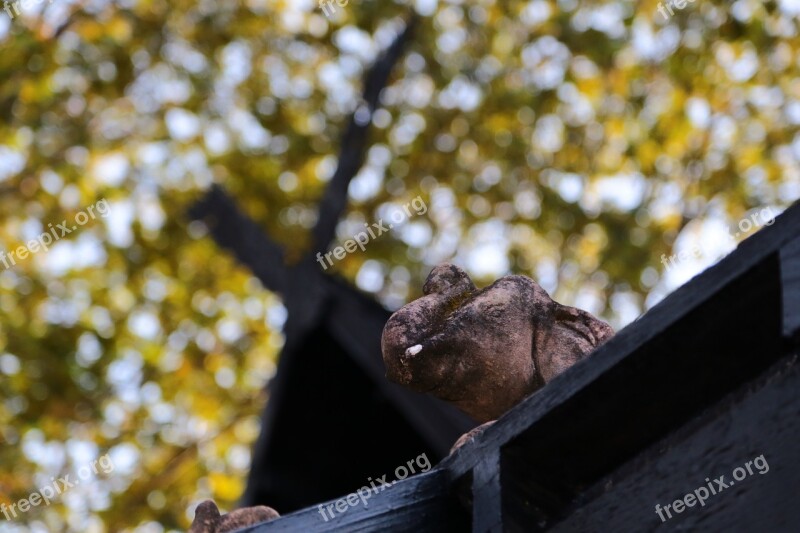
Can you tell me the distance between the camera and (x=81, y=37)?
1136cm

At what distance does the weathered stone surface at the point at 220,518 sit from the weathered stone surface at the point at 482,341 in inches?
26.6

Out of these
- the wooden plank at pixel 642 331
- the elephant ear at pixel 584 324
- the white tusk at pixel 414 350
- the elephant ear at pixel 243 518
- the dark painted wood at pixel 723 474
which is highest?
the elephant ear at pixel 584 324

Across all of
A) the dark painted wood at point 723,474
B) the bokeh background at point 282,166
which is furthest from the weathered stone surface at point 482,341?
the bokeh background at point 282,166

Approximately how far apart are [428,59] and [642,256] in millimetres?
2744

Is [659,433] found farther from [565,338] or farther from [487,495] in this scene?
[565,338]

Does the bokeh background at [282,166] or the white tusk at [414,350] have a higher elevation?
the bokeh background at [282,166]

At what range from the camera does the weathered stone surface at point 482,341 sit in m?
3.10

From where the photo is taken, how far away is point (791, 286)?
2199mm

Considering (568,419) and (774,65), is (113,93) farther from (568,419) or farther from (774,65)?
(568,419)

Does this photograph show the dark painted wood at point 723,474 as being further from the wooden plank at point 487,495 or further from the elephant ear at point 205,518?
the elephant ear at point 205,518

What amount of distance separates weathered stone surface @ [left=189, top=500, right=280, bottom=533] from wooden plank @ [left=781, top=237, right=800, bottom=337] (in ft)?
5.78

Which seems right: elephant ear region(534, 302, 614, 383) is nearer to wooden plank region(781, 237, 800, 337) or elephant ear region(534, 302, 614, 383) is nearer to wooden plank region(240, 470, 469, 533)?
wooden plank region(240, 470, 469, 533)

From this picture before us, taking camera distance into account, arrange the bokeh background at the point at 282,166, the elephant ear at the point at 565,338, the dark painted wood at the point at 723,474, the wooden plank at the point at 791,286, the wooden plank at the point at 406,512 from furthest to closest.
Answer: the bokeh background at the point at 282,166 < the elephant ear at the point at 565,338 < the wooden plank at the point at 406,512 < the dark painted wood at the point at 723,474 < the wooden plank at the point at 791,286

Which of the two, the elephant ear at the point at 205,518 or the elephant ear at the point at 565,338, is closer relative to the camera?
the elephant ear at the point at 565,338
